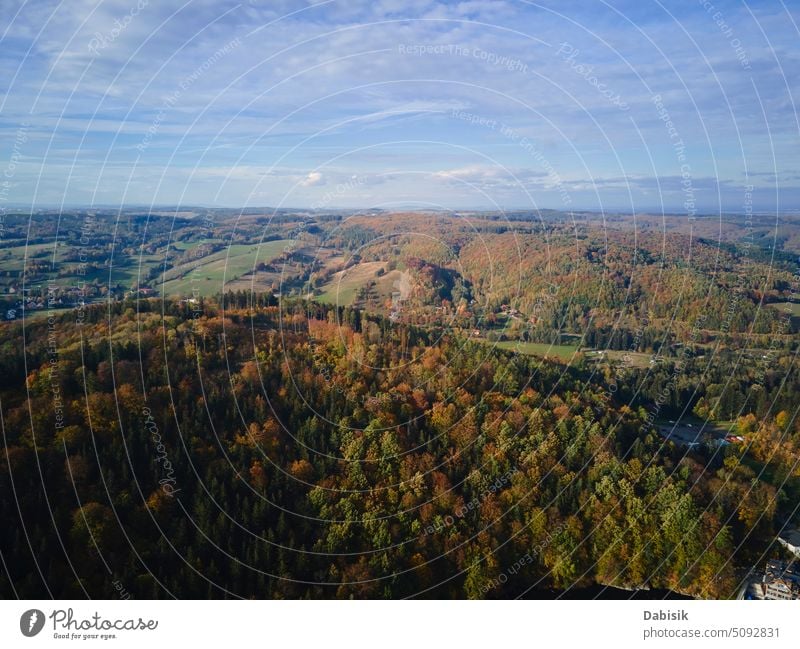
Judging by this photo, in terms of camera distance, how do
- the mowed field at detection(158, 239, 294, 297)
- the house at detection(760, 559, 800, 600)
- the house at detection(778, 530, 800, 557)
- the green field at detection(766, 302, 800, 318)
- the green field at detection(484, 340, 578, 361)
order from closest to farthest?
the house at detection(760, 559, 800, 600), the house at detection(778, 530, 800, 557), the mowed field at detection(158, 239, 294, 297), the green field at detection(484, 340, 578, 361), the green field at detection(766, 302, 800, 318)

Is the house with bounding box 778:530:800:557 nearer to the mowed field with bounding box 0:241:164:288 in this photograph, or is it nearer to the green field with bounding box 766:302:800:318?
the green field with bounding box 766:302:800:318

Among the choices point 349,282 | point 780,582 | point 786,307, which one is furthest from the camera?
point 786,307

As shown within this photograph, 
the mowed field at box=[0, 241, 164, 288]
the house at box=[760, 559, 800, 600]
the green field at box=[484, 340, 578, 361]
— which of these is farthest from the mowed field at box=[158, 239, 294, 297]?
the house at box=[760, 559, 800, 600]

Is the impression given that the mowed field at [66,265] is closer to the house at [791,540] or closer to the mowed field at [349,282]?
the mowed field at [349,282]

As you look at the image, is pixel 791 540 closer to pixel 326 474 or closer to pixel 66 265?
pixel 326 474

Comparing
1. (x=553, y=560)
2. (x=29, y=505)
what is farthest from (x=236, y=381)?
(x=553, y=560)

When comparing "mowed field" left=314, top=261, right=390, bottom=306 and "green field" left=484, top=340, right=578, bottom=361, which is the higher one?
"mowed field" left=314, top=261, right=390, bottom=306

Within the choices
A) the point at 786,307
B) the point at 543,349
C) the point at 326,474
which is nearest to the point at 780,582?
the point at 326,474

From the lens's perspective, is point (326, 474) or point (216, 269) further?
point (216, 269)

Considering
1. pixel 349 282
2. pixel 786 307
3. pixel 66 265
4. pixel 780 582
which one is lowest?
pixel 780 582
